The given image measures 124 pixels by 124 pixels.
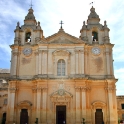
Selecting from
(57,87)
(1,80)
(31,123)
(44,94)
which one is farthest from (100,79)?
(1,80)

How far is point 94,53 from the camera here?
2714 cm

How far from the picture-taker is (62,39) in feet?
90.2

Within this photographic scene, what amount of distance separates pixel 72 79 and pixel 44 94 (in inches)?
146

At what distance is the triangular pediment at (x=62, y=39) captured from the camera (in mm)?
27219

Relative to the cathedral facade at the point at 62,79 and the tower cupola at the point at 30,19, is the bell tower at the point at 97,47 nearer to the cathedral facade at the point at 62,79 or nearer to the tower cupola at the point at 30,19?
the cathedral facade at the point at 62,79

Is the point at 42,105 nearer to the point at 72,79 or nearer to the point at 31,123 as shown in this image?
the point at 31,123

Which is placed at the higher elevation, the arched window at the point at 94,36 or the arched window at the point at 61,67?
the arched window at the point at 94,36

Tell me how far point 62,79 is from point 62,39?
17.2 ft

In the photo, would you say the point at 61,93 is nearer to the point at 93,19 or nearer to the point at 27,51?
the point at 27,51

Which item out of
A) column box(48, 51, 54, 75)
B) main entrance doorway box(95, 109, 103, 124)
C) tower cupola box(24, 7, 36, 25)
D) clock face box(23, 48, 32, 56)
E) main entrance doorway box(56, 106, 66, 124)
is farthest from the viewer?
tower cupola box(24, 7, 36, 25)

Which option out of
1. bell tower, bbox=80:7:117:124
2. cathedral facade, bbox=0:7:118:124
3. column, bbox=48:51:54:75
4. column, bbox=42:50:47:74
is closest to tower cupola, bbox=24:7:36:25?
cathedral facade, bbox=0:7:118:124

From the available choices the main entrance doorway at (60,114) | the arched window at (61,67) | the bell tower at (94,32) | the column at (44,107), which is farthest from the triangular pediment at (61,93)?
the bell tower at (94,32)

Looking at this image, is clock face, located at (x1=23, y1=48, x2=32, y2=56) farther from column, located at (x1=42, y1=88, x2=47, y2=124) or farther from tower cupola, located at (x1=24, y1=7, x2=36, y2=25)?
column, located at (x1=42, y1=88, x2=47, y2=124)

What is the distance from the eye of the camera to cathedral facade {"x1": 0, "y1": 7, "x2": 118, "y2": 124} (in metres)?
24.8
